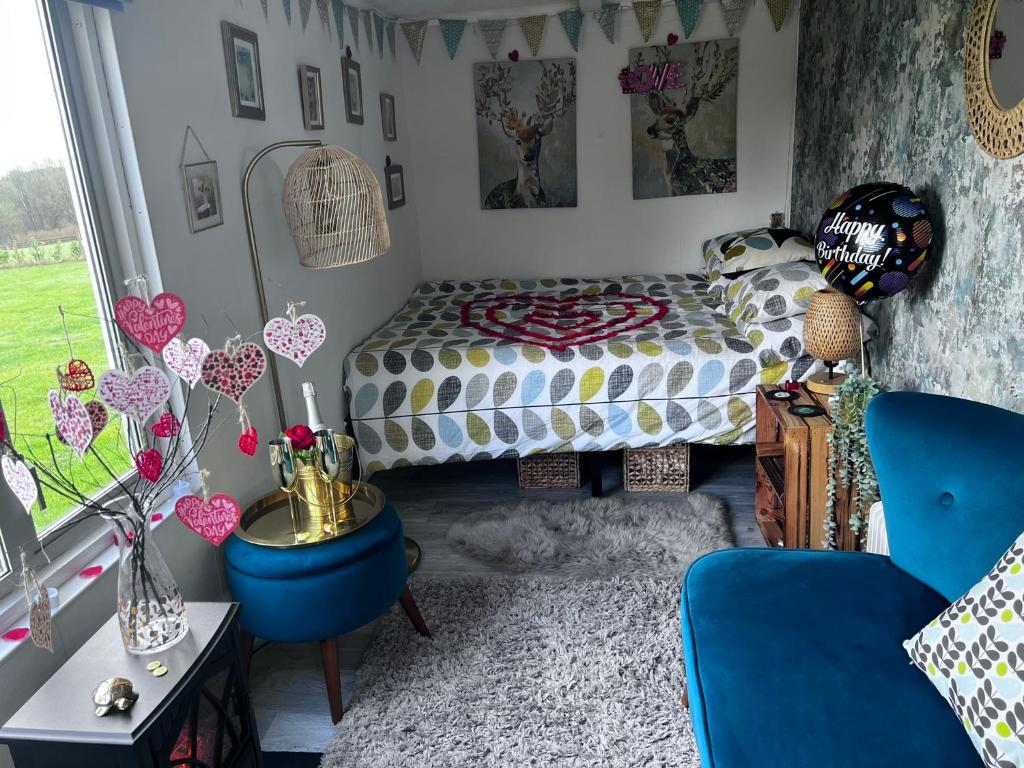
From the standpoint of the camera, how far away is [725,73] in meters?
4.05

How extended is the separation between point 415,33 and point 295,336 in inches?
115

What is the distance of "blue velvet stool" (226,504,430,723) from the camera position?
1848 millimetres

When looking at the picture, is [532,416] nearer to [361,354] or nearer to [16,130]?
[361,354]

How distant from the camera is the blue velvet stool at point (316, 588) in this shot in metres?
1.85

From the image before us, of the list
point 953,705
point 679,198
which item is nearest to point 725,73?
point 679,198

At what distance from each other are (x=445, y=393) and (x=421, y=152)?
6.62ft

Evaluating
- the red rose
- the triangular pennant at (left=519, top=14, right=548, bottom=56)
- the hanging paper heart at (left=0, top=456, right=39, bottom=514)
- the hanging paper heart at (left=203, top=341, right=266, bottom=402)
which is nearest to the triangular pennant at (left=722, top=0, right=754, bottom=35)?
the triangular pennant at (left=519, top=14, right=548, bottom=56)

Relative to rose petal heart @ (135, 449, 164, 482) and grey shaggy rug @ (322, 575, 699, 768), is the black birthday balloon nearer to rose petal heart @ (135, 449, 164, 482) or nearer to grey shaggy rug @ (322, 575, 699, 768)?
grey shaggy rug @ (322, 575, 699, 768)

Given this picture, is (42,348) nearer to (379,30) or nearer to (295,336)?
(295,336)

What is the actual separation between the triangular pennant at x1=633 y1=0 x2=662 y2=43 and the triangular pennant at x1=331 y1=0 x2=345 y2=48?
1.59 meters

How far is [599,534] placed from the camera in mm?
2805

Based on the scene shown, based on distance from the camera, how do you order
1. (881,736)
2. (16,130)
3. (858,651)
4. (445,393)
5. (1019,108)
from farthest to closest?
(445,393)
(1019,108)
(16,130)
(858,651)
(881,736)

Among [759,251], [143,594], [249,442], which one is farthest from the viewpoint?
[759,251]

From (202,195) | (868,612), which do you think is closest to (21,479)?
(202,195)
